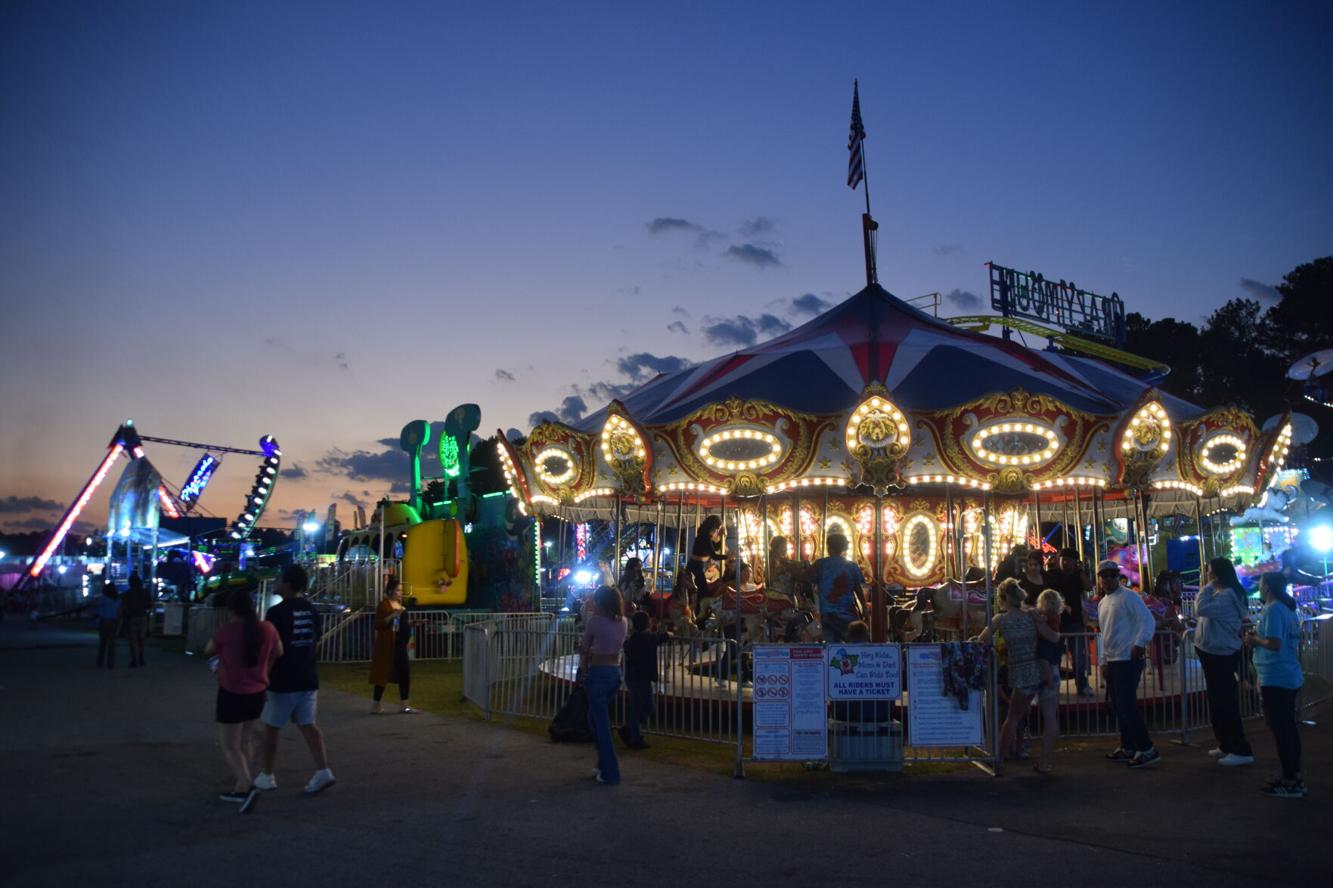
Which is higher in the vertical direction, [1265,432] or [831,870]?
[1265,432]

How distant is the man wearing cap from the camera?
8.68 metres

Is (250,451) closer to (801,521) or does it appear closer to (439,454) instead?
(439,454)

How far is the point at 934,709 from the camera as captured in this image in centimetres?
837

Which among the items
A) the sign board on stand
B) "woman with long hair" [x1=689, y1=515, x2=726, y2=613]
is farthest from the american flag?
the sign board on stand

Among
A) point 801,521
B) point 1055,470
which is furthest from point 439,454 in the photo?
point 1055,470

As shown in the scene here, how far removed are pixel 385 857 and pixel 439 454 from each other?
28024 mm

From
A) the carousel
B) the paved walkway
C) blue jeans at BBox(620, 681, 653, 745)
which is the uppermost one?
the carousel

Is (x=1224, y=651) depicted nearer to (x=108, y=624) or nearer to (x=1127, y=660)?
(x=1127, y=660)

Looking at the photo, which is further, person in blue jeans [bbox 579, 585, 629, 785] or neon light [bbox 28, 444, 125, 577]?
neon light [bbox 28, 444, 125, 577]

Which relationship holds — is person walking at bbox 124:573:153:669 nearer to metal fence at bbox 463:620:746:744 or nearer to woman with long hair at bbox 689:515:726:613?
metal fence at bbox 463:620:746:744

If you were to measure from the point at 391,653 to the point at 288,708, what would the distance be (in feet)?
16.4

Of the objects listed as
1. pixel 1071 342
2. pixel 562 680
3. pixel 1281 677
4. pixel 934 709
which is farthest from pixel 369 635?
pixel 1071 342

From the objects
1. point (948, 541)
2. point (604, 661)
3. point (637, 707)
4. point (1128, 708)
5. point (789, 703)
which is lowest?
point (637, 707)

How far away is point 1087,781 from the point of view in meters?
8.13
